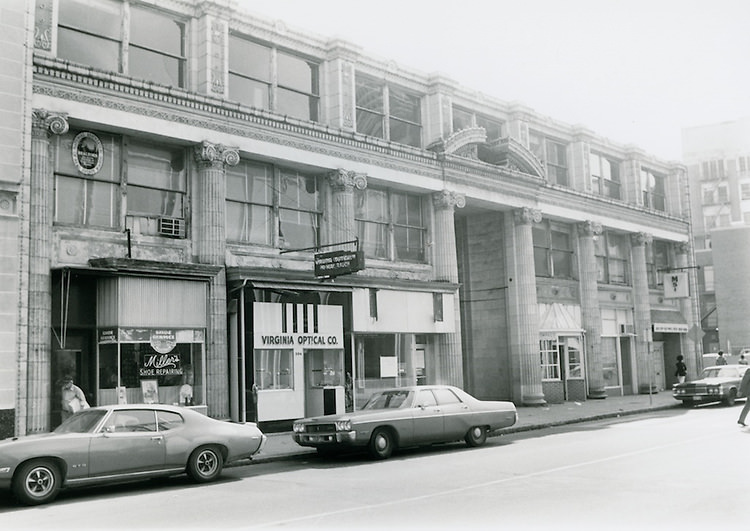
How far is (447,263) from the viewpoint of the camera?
85.1 ft

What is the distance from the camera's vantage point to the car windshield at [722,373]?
26797 millimetres

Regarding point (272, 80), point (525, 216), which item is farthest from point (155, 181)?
point (525, 216)

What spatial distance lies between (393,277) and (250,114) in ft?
23.5

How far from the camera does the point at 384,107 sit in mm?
25312

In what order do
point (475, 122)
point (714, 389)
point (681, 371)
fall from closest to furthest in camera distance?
1. point (714, 389)
2. point (475, 122)
3. point (681, 371)

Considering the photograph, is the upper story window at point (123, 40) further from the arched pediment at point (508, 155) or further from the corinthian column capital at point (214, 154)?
the arched pediment at point (508, 155)

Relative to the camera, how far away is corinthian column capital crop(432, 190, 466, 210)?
2600 cm

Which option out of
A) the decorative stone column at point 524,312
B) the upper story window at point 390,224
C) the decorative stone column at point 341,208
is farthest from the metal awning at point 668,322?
the decorative stone column at point 341,208

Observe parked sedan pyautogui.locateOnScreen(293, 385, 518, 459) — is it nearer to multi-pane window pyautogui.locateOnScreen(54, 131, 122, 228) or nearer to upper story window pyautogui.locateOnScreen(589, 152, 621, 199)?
multi-pane window pyautogui.locateOnScreen(54, 131, 122, 228)

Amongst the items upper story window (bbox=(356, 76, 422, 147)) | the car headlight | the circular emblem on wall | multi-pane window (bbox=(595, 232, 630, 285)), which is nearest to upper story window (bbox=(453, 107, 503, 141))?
upper story window (bbox=(356, 76, 422, 147))

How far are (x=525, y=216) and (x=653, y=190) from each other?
1338 centimetres

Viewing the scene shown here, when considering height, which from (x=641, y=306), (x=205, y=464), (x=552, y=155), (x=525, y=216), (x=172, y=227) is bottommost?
(x=205, y=464)

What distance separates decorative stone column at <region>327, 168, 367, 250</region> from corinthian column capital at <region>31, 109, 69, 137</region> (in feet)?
26.5

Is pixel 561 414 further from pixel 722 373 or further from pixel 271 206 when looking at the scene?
pixel 271 206
